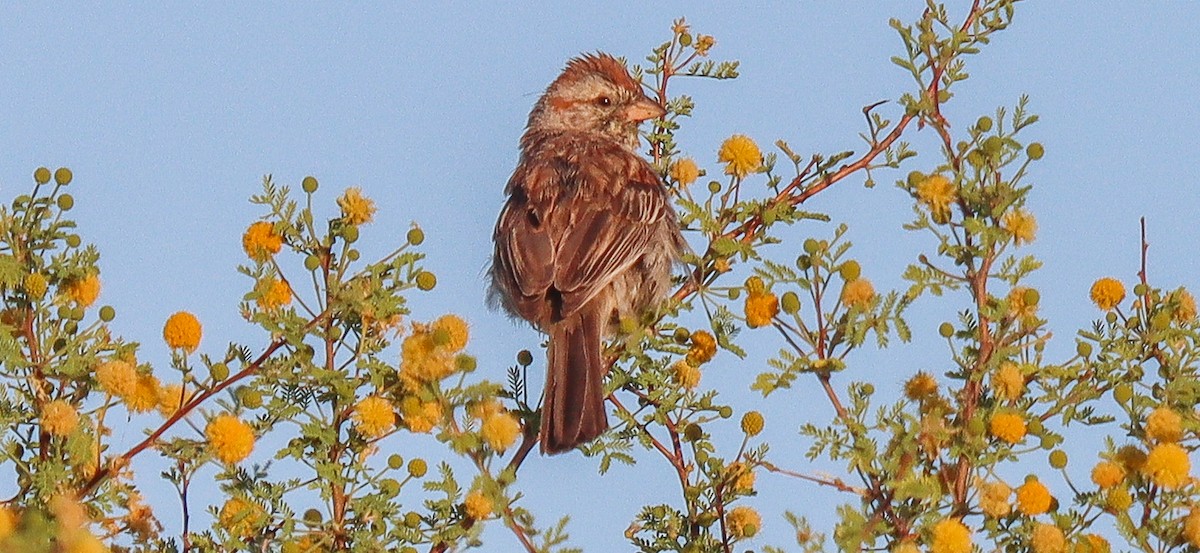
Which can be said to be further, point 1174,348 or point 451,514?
point 1174,348

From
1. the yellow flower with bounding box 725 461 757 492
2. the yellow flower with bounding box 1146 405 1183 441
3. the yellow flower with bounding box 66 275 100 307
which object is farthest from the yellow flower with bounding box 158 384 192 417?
the yellow flower with bounding box 1146 405 1183 441

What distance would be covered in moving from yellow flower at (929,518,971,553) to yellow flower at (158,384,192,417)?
69.6 inches

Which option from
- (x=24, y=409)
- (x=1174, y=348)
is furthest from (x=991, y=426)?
(x=24, y=409)

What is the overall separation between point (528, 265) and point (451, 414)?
240 cm

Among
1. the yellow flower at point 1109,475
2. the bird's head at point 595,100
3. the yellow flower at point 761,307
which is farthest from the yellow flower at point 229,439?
the bird's head at point 595,100

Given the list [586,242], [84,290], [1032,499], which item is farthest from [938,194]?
[586,242]

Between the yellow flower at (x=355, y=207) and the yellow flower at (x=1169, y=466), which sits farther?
the yellow flower at (x=355, y=207)

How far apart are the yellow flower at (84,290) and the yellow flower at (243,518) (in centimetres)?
80

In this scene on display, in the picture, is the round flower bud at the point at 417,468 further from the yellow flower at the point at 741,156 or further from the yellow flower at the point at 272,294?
the yellow flower at the point at 741,156

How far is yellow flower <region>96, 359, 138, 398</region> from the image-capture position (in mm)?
4273

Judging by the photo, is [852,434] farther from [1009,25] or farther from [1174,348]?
[1009,25]

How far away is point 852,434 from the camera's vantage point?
162 inches

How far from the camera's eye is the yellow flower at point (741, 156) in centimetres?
562

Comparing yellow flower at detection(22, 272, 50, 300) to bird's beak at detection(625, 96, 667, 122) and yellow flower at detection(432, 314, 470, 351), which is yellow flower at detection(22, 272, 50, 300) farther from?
bird's beak at detection(625, 96, 667, 122)
